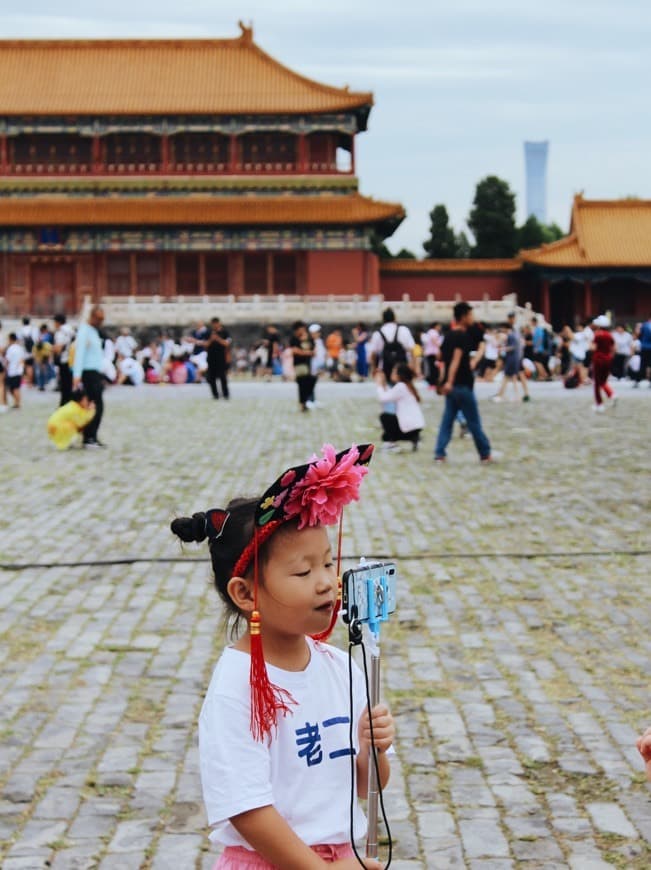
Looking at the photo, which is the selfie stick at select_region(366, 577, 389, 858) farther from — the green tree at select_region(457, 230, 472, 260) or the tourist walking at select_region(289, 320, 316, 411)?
the green tree at select_region(457, 230, 472, 260)

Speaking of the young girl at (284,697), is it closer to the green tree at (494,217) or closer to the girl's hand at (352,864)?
the girl's hand at (352,864)

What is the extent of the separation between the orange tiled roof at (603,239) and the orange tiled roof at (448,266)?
952mm

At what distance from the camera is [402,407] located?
48.0ft

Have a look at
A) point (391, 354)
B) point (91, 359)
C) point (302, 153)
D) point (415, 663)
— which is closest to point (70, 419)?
point (91, 359)

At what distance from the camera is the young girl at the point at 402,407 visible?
47.3 feet

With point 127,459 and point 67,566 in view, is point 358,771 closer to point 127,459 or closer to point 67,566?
point 67,566

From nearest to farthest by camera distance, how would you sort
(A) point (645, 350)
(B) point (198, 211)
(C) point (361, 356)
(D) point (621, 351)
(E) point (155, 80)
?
(A) point (645, 350) → (D) point (621, 351) → (C) point (361, 356) → (B) point (198, 211) → (E) point (155, 80)

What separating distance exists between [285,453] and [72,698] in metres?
9.68

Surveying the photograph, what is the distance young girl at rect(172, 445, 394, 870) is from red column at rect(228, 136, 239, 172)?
47.3 m

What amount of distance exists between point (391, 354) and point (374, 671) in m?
13.3

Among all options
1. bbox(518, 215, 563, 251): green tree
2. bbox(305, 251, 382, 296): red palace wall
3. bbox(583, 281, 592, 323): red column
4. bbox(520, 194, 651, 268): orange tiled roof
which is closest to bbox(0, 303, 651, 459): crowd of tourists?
bbox(305, 251, 382, 296): red palace wall

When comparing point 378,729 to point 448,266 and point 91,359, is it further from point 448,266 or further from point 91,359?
point 448,266

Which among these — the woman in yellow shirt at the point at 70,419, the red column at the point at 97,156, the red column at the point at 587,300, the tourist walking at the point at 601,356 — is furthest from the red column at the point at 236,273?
the woman in yellow shirt at the point at 70,419

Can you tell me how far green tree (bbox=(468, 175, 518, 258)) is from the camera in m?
62.2
